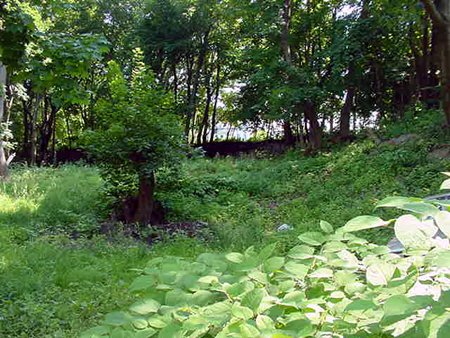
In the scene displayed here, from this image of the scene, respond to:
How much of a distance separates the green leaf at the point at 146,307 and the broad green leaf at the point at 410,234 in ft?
1.83

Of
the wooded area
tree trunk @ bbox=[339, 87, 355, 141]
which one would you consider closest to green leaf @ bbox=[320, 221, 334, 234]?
the wooded area

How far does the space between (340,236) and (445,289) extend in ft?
1.16

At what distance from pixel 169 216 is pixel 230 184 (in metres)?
2.32

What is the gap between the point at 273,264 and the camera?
1098 mm

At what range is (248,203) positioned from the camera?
7.75 metres

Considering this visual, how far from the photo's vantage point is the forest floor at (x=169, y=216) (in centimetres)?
361

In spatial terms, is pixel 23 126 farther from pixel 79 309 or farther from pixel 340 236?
pixel 340 236

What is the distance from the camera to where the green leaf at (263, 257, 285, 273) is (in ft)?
3.55

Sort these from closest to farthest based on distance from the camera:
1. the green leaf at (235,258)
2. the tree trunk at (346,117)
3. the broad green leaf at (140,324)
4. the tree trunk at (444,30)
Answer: the broad green leaf at (140,324) < the green leaf at (235,258) < the tree trunk at (444,30) < the tree trunk at (346,117)

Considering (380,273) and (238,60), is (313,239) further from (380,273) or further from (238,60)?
(238,60)

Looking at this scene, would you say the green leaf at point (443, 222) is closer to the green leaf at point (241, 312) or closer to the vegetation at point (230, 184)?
the vegetation at point (230, 184)

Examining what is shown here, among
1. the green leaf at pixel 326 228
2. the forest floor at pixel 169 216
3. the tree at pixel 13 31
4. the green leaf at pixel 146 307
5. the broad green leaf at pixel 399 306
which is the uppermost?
the tree at pixel 13 31

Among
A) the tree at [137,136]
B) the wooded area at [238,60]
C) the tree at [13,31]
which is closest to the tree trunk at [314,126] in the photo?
the wooded area at [238,60]

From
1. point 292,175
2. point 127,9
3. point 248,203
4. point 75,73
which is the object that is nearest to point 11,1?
point 75,73
